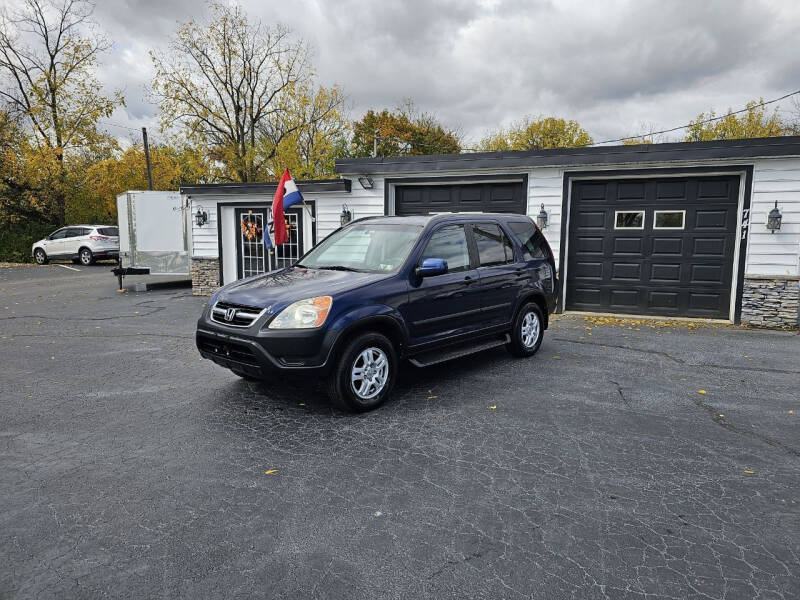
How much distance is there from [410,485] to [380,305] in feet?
6.00

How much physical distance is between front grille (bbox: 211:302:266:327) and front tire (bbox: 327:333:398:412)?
843 millimetres

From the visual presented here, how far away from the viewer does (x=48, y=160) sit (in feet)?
85.7

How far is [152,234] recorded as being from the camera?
14.6 metres

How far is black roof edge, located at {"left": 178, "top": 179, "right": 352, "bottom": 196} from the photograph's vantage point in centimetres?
1183

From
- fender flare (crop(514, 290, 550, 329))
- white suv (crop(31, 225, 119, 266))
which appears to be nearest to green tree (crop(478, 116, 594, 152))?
white suv (crop(31, 225, 119, 266))

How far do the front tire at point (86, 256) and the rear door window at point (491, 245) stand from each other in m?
21.8

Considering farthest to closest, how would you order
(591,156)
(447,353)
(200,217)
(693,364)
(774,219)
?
(200,217) < (591,156) < (774,219) < (693,364) < (447,353)

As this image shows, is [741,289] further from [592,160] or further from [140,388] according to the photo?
[140,388]

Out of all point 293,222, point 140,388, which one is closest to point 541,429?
point 140,388

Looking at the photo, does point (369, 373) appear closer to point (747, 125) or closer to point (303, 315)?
point (303, 315)

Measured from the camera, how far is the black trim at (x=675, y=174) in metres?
9.15

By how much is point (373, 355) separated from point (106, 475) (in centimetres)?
227

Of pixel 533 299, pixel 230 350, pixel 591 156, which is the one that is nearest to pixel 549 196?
pixel 591 156

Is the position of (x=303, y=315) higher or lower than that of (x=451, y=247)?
lower
